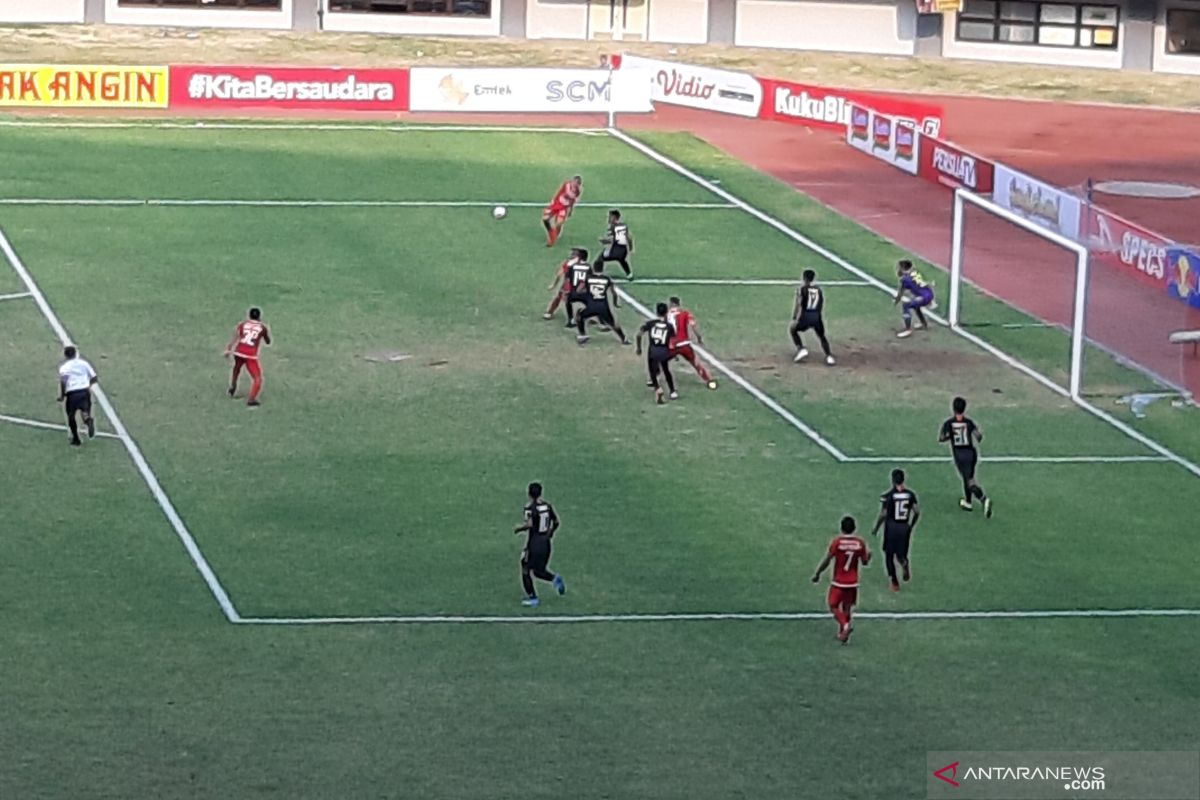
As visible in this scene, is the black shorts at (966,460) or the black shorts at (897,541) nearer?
the black shorts at (897,541)

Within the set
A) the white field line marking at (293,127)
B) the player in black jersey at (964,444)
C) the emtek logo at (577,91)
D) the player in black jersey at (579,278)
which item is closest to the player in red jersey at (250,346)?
the player in black jersey at (579,278)

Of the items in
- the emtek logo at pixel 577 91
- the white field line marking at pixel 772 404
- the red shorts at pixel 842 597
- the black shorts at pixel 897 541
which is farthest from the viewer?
the emtek logo at pixel 577 91

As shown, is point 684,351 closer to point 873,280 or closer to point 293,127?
point 873,280

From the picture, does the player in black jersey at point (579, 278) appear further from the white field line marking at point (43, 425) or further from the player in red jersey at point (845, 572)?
the player in red jersey at point (845, 572)

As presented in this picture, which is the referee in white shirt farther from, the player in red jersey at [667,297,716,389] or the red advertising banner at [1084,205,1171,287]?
the red advertising banner at [1084,205,1171,287]

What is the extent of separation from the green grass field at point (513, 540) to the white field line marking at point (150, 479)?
14 cm

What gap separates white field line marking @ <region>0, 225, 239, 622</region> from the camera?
2389cm

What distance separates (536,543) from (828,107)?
1342 inches

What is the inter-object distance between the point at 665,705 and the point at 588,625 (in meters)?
2.43

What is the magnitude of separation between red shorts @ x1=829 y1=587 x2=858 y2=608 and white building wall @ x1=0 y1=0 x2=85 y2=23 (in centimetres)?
5240

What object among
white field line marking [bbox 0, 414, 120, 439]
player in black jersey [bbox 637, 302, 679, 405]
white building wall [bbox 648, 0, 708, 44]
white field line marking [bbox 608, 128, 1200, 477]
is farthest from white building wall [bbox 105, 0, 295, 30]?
white field line marking [bbox 0, 414, 120, 439]

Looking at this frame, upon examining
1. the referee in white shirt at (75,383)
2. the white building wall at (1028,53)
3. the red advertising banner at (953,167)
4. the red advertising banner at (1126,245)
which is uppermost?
the white building wall at (1028,53)

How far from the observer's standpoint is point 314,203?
4597 centimetres

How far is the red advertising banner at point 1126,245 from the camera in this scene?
3609cm
